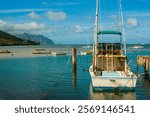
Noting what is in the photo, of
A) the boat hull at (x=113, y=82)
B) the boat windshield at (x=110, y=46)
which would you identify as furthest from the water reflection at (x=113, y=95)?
the boat windshield at (x=110, y=46)

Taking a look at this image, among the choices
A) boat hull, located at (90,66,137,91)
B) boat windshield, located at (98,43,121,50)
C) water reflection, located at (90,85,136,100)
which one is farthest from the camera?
boat windshield, located at (98,43,121,50)

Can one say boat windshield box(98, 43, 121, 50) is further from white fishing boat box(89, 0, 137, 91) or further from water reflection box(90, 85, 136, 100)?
water reflection box(90, 85, 136, 100)

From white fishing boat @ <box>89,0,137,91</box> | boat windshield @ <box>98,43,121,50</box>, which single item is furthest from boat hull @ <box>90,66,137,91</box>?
boat windshield @ <box>98,43,121,50</box>

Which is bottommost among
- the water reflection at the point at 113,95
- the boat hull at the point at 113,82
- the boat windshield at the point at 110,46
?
the water reflection at the point at 113,95

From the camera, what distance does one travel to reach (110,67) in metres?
40.1

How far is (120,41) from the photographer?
140ft

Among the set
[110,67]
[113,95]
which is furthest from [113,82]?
[110,67]

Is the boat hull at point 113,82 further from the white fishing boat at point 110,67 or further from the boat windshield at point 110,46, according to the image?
the boat windshield at point 110,46

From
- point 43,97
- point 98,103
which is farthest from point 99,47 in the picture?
point 98,103

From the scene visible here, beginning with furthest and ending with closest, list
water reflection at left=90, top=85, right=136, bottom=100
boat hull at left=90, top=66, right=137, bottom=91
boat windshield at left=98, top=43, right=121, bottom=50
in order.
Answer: boat windshield at left=98, top=43, right=121, bottom=50, boat hull at left=90, top=66, right=137, bottom=91, water reflection at left=90, top=85, right=136, bottom=100

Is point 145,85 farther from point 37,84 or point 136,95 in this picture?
point 37,84

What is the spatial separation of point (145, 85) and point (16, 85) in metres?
15.7

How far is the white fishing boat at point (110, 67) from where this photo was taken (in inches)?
1277

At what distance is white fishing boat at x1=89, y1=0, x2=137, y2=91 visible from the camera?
32.4 metres
